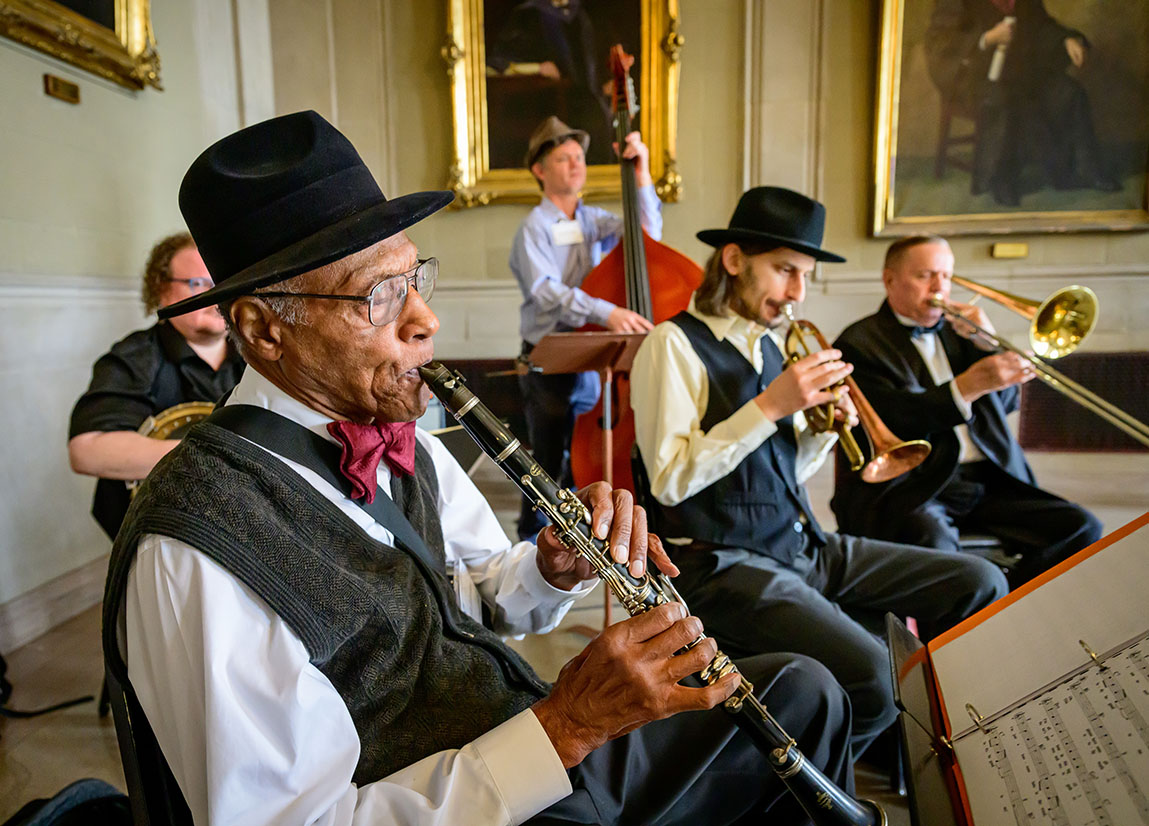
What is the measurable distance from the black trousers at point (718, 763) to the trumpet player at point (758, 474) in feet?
1.36

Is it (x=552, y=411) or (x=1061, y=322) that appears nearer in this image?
(x=1061, y=322)

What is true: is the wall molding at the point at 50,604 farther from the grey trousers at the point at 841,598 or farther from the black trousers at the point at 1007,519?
the black trousers at the point at 1007,519

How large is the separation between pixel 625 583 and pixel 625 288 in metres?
2.50

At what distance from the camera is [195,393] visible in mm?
2508

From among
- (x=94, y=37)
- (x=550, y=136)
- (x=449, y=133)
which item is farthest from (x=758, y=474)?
(x=449, y=133)

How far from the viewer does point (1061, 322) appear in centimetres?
295

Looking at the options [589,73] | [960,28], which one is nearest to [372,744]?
[589,73]

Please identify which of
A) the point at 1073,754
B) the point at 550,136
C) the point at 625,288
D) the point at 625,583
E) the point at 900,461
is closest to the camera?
the point at 1073,754

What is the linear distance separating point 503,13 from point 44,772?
15.9 feet

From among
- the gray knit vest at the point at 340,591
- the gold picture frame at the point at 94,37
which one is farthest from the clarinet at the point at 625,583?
the gold picture frame at the point at 94,37

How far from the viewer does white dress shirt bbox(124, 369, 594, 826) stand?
0.89 m

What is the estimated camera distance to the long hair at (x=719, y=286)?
2188mm

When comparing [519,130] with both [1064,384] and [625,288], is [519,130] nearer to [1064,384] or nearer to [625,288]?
[625,288]

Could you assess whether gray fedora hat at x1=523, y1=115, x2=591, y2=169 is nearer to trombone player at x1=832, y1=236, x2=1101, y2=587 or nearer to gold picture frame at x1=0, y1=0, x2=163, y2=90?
trombone player at x1=832, y1=236, x2=1101, y2=587
